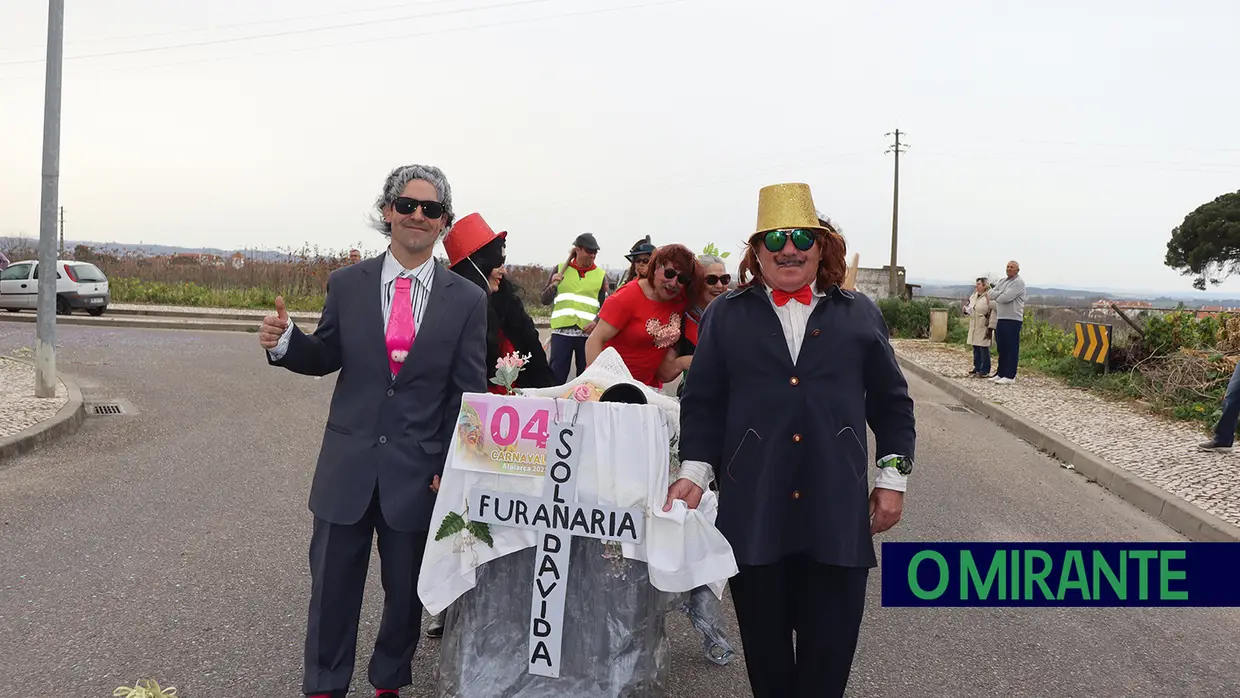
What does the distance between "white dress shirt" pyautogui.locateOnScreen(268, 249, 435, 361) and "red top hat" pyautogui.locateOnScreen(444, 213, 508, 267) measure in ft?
2.85

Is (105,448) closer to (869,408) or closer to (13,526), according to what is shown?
(13,526)

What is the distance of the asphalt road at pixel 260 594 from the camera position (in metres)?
3.98

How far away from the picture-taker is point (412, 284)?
339 cm

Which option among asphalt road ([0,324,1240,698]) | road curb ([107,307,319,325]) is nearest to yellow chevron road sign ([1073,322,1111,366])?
asphalt road ([0,324,1240,698])

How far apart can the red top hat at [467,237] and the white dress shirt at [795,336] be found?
1.85 meters

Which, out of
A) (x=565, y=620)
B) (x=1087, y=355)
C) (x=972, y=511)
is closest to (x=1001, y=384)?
(x=1087, y=355)

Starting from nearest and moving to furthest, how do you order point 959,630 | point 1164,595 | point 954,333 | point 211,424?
Result: 1. point 959,630
2. point 1164,595
3. point 211,424
4. point 954,333

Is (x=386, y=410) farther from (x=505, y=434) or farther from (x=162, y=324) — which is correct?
(x=162, y=324)

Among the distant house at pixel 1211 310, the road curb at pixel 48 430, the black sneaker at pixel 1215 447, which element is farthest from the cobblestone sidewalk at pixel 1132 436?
the road curb at pixel 48 430

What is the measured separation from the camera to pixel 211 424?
9.73 meters

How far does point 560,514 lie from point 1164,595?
12.1 feet

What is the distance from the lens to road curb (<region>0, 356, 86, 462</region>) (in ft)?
26.0

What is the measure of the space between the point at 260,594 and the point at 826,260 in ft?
11.2

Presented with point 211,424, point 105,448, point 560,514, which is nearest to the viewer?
point 560,514
